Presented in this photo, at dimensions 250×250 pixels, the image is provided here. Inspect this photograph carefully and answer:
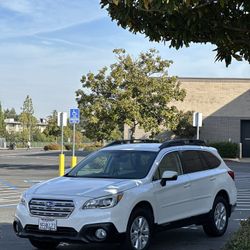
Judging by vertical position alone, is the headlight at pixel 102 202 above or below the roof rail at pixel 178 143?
below

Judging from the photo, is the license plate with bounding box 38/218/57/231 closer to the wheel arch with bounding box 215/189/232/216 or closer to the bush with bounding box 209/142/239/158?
the wheel arch with bounding box 215/189/232/216

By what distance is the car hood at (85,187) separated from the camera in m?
8.13

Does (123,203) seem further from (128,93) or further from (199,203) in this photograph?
(128,93)

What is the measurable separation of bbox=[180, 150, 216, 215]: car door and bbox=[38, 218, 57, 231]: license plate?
2.78 metres

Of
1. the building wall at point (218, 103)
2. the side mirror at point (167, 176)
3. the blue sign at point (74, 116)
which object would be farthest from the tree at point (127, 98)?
the side mirror at point (167, 176)

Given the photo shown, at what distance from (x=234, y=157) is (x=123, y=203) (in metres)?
33.1

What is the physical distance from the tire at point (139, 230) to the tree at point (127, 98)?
20.6 metres

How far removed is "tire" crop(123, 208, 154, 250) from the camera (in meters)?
8.17

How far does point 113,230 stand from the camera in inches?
312

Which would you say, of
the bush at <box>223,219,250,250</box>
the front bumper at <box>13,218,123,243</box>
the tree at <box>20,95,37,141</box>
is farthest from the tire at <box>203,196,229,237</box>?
the tree at <box>20,95,37,141</box>

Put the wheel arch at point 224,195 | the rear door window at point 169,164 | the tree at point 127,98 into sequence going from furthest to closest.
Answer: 1. the tree at point 127,98
2. the wheel arch at point 224,195
3. the rear door window at point 169,164

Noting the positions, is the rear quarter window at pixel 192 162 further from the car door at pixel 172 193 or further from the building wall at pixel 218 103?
the building wall at pixel 218 103

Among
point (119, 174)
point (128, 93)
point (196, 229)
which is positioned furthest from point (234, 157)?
point (119, 174)

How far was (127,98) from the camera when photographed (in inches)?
1166
